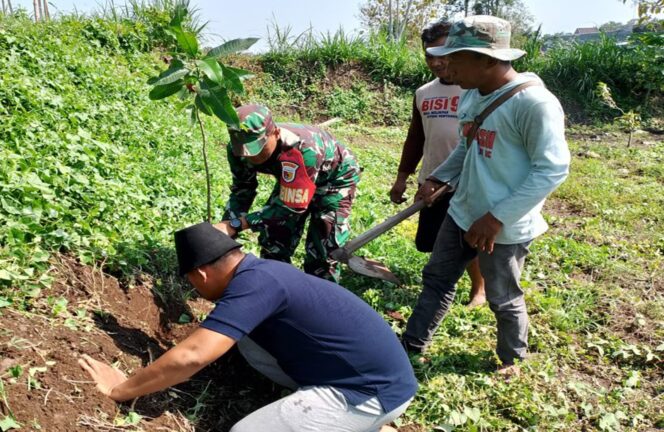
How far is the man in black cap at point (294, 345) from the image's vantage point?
80.0 inches

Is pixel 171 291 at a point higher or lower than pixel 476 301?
higher

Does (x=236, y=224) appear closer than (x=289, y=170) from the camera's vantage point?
No

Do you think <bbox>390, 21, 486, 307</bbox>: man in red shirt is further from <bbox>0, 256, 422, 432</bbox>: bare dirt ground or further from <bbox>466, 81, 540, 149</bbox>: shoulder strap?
<bbox>0, 256, 422, 432</bbox>: bare dirt ground

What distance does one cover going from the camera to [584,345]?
3.61m

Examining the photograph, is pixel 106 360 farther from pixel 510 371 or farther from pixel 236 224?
pixel 510 371

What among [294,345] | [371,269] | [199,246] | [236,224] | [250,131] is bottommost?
[371,269]

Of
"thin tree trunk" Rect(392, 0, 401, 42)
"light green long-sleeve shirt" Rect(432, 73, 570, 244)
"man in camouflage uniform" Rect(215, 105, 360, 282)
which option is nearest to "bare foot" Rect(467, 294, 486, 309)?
"man in camouflage uniform" Rect(215, 105, 360, 282)

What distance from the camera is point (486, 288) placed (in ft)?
9.55

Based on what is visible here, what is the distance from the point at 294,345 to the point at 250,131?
3.57ft

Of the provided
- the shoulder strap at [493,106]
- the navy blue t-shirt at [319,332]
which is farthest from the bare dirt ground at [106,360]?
the shoulder strap at [493,106]

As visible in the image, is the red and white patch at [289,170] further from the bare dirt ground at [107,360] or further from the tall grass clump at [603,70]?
the tall grass clump at [603,70]

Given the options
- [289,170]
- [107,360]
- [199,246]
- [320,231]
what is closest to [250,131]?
[289,170]

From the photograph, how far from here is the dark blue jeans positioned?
2.80 meters

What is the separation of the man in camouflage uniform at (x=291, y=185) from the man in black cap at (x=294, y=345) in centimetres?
78
